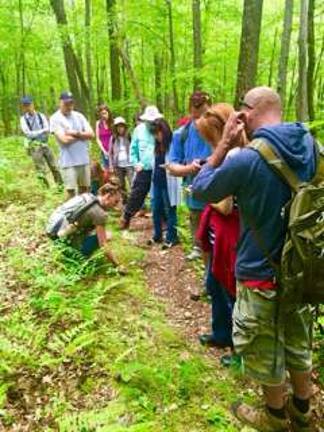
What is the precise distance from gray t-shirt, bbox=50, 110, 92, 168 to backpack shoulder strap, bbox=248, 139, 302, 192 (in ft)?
20.6

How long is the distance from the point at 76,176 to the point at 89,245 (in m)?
2.88

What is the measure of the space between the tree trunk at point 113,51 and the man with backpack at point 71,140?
20.3 feet

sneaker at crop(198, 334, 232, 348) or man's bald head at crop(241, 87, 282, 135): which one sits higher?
man's bald head at crop(241, 87, 282, 135)

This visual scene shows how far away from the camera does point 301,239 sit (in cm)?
291

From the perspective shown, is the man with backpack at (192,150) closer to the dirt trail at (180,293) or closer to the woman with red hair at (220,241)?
the dirt trail at (180,293)

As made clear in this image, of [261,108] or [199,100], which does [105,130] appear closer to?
[199,100]

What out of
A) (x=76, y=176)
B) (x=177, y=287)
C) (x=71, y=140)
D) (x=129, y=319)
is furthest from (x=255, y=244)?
(x=76, y=176)

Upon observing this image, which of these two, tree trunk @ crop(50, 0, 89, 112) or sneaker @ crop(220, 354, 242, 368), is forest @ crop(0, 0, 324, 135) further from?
sneaker @ crop(220, 354, 242, 368)

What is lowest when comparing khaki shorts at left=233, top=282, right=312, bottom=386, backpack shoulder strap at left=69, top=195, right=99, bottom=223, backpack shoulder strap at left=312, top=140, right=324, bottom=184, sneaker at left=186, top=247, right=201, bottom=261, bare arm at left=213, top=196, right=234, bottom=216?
sneaker at left=186, top=247, right=201, bottom=261

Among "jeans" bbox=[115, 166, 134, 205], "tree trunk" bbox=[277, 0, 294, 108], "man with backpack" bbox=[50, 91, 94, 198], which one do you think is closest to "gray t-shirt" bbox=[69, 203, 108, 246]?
"man with backpack" bbox=[50, 91, 94, 198]

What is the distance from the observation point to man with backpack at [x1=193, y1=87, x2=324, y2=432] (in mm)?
3020

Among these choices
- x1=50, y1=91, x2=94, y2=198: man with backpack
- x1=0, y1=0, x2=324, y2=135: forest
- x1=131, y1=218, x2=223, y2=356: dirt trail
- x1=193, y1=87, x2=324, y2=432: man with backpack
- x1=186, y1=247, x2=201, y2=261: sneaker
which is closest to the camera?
x1=193, y1=87, x2=324, y2=432: man with backpack

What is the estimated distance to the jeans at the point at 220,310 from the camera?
4.75 m

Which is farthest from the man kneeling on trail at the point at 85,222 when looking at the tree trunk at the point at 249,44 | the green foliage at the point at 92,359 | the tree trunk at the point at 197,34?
the tree trunk at the point at 197,34
